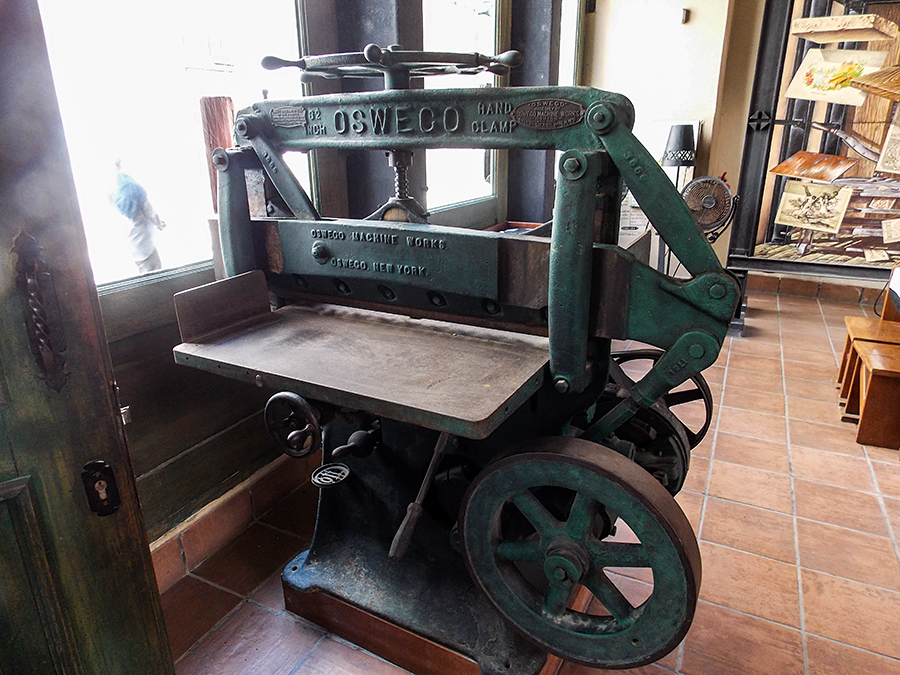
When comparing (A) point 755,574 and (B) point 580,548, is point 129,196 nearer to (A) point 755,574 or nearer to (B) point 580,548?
(B) point 580,548

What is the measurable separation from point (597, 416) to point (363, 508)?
0.72 meters

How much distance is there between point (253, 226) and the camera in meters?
1.72

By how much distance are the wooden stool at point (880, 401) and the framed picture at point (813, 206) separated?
2.64m

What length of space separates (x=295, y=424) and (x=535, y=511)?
1.87ft

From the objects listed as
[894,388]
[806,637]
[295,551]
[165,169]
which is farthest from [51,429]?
[894,388]

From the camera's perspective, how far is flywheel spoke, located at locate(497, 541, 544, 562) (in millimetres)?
1344

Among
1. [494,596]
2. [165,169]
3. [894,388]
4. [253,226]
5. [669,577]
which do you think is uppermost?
[165,169]

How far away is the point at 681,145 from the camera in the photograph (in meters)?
4.73

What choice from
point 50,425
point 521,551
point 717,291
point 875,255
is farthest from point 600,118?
point 875,255

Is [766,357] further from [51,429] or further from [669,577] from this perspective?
[51,429]

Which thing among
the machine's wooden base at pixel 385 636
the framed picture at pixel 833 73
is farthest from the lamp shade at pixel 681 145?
the machine's wooden base at pixel 385 636

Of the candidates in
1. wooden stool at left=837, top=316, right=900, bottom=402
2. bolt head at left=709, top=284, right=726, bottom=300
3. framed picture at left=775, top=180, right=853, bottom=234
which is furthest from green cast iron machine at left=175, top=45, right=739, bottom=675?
framed picture at left=775, top=180, right=853, bottom=234

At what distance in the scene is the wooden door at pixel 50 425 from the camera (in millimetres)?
863

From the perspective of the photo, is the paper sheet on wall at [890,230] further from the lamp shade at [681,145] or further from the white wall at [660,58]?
the lamp shade at [681,145]
